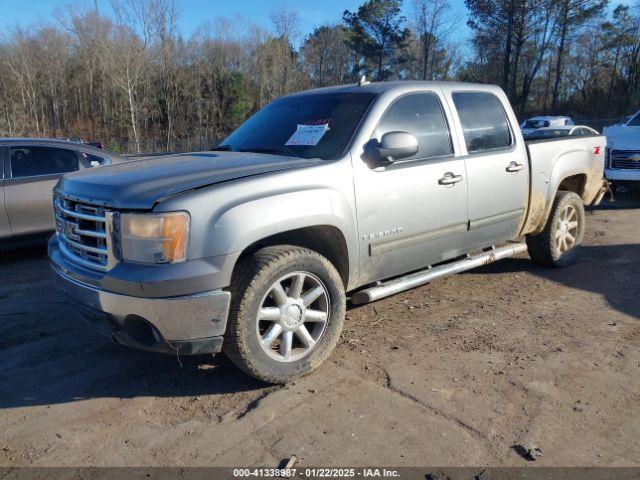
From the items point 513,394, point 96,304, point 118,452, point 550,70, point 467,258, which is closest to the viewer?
point 118,452

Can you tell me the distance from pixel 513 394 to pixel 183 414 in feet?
6.53

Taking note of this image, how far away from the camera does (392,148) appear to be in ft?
12.1

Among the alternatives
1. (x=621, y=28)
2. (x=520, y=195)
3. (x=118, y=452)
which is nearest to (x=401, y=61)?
(x=621, y=28)

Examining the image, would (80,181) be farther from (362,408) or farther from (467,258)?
(467,258)

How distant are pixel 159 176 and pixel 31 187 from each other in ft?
13.6

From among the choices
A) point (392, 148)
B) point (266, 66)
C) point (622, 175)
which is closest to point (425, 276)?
point (392, 148)

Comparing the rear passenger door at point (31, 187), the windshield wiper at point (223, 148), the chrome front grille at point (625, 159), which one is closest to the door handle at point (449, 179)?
the windshield wiper at point (223, 148)

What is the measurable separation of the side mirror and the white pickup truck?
8712mm

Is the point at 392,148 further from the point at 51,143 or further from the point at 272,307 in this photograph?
the point at 51,143

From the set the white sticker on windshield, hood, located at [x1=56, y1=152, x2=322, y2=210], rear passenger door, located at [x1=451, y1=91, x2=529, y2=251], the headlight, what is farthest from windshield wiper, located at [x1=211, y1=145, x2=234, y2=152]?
rear passenger door, located at [x1=451, y1=91, x2=529, y2=251]

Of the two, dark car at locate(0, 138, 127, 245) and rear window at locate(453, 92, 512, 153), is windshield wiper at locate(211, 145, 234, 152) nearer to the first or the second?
rear window at locate(453, 92, 512, 153)

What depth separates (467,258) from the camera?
477 centimetres

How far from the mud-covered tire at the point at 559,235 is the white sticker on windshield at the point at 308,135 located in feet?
9.61

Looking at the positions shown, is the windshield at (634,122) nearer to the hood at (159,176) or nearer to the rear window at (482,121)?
the rear window at (482,121)
